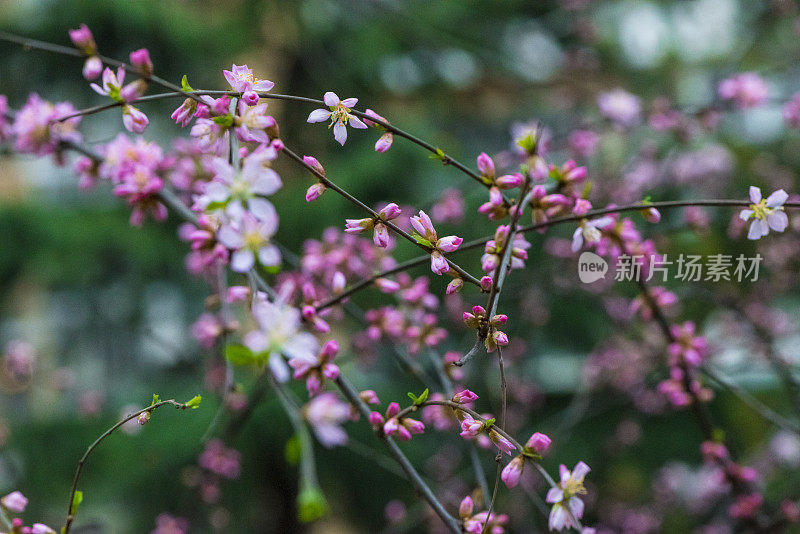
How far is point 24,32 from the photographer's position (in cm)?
283

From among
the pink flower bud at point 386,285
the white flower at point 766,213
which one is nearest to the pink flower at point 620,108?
the white flower at point 766,213

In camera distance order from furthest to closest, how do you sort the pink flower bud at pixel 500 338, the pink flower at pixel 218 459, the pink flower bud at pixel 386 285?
the pink flower at pixel 218 459
the pink flower bud at pixel 386 285
the pink flower bud at pixel 500 338

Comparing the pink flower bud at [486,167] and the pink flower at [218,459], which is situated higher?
the pink flower bud at [486,167]

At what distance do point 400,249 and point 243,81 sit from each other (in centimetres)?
105

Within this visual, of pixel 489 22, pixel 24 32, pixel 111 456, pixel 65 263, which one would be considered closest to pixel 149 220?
pixel 65 263

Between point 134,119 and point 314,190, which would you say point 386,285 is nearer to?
point 314,190

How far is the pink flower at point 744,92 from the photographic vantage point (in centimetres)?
131

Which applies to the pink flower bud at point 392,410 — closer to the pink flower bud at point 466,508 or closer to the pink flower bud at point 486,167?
the pink flower bud at point 466,508

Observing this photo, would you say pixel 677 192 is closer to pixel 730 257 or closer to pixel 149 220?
pixel 730 257

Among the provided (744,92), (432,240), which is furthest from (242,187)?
(744,92)

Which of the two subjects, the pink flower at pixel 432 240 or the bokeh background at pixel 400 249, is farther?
the bokeh background at pixel 400 249

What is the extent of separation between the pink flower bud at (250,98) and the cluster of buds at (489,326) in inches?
11.4

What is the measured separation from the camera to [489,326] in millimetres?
557

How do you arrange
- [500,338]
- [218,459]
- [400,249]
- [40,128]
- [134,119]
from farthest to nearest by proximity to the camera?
[400,249] < [218,459] < [40,128] < [134,119] < [500,338]
